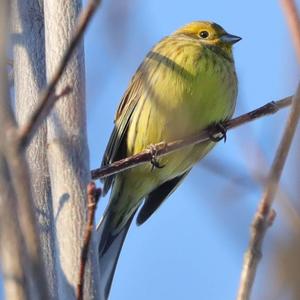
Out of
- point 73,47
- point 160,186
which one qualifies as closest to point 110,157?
point 160,186

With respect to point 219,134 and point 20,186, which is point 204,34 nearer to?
point 219,134

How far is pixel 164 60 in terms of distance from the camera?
161 inches

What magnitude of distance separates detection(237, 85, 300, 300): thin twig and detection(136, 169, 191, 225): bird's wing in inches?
105

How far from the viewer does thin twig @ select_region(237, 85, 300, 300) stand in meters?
1.25

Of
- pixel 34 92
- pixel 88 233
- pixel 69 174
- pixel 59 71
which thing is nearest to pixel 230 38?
pixel 34 92

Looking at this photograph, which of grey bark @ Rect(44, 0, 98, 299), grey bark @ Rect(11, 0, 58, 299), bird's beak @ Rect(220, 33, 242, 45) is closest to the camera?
grey bark @ Rect(44, 0, 98, 299)

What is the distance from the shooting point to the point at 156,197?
4152 millimetres

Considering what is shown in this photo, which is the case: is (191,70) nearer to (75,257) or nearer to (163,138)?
(163,138)

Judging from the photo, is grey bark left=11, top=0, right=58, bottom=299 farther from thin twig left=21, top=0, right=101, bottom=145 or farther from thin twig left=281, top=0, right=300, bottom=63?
thin twig left=281, top=0, right=300, bottom=63

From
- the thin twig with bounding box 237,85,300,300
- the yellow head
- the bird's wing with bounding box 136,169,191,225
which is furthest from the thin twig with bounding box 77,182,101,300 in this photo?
the yellow head

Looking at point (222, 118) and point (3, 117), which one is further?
point (222, 118)

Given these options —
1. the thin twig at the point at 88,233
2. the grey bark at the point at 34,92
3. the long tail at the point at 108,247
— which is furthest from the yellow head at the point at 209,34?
the thin twig at the point at 88,233

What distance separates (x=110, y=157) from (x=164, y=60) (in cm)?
57

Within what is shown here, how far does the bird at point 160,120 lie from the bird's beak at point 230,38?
6.5 inches
